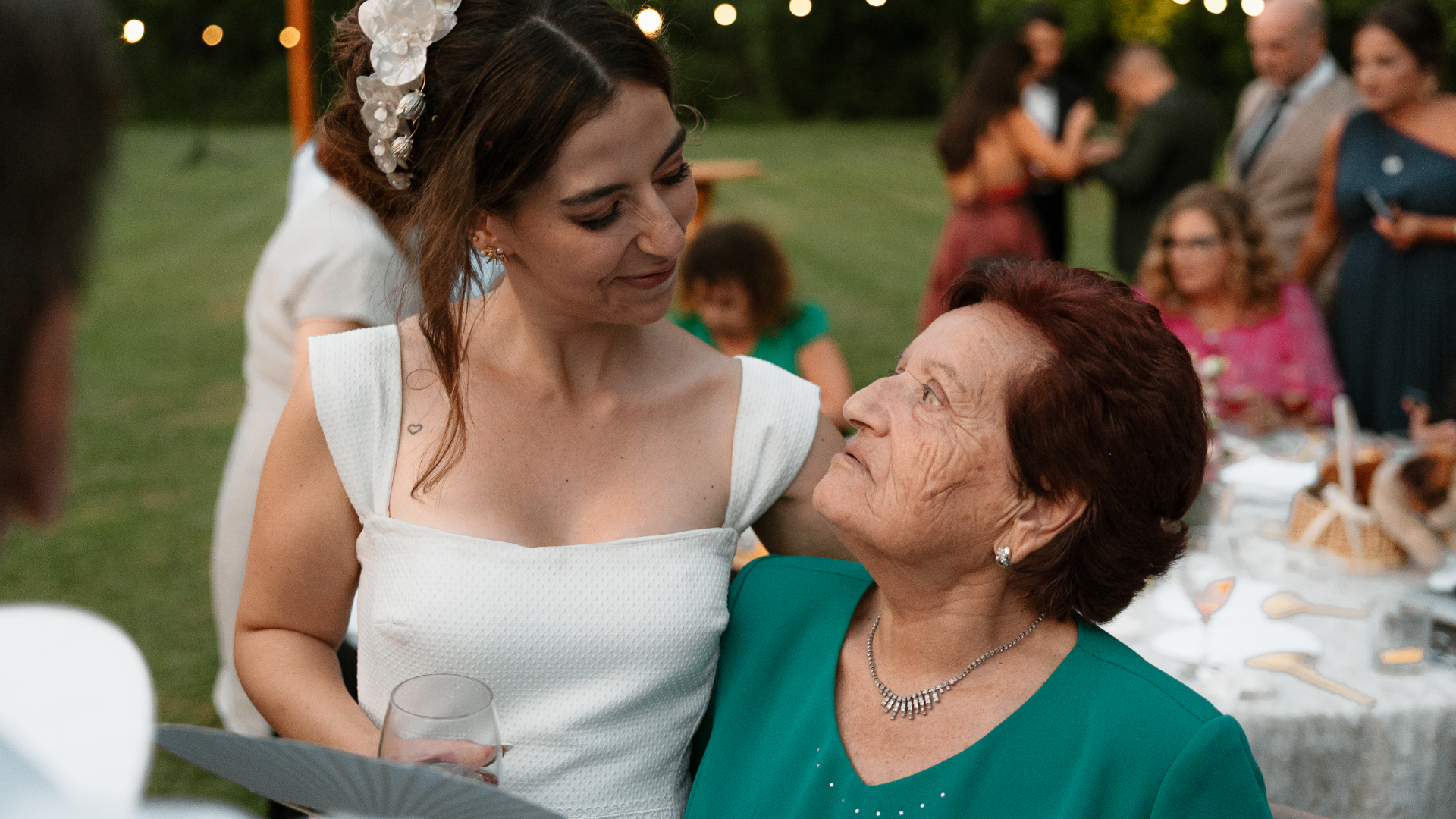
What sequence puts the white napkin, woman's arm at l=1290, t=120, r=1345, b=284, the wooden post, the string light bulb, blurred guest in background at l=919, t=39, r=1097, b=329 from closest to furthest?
1. the string light bulb
2. the white napkin
3. the wooden post
4. woman's arm at l=1290, t=120, r=1345, b=284
5. blurred guest in background at l=919, t=39, r=1097, b=329

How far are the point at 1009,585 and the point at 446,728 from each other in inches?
32.5

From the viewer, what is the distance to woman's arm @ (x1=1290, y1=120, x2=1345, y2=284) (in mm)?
5117

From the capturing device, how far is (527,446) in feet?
5.91

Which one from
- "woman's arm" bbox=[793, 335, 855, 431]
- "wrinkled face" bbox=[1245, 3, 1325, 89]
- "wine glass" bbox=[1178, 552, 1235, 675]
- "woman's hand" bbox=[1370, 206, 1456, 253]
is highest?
"wrinkled face" bbox=[1245, 3, 1325, 89]

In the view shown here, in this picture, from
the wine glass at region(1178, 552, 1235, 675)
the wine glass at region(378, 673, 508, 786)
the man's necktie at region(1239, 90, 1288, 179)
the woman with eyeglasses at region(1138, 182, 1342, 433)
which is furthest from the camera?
the man's necktie at region(1239, 90, 1288, 179)


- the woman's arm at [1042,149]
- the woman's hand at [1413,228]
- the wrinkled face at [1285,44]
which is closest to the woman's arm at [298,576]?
the woman's hand at [1413,228]

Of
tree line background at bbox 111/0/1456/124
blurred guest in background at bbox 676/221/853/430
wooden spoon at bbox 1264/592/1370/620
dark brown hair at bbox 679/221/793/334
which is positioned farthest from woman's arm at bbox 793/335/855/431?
tree line background at bbox 111/0/1456/124

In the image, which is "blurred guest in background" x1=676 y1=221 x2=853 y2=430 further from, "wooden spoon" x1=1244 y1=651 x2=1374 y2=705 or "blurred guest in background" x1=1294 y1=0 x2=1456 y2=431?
"wooden spoon" x1=1244 y1=651 x2=1374 y2=705

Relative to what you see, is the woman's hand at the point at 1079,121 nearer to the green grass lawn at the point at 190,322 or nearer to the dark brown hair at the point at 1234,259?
the green grass lawn at the point at 190,322

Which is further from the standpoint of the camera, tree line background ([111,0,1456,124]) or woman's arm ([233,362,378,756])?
tree line background ([111,0,1456,124])

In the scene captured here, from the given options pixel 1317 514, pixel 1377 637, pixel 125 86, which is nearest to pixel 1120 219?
pixel 1317 514

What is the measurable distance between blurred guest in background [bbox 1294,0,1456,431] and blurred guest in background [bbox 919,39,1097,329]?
170cm

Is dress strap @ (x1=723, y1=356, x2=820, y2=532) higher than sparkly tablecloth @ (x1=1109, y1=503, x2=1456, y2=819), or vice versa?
dress strap @ (x1=723, y1=356, x2=820, y2=532)

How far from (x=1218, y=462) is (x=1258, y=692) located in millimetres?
1282
